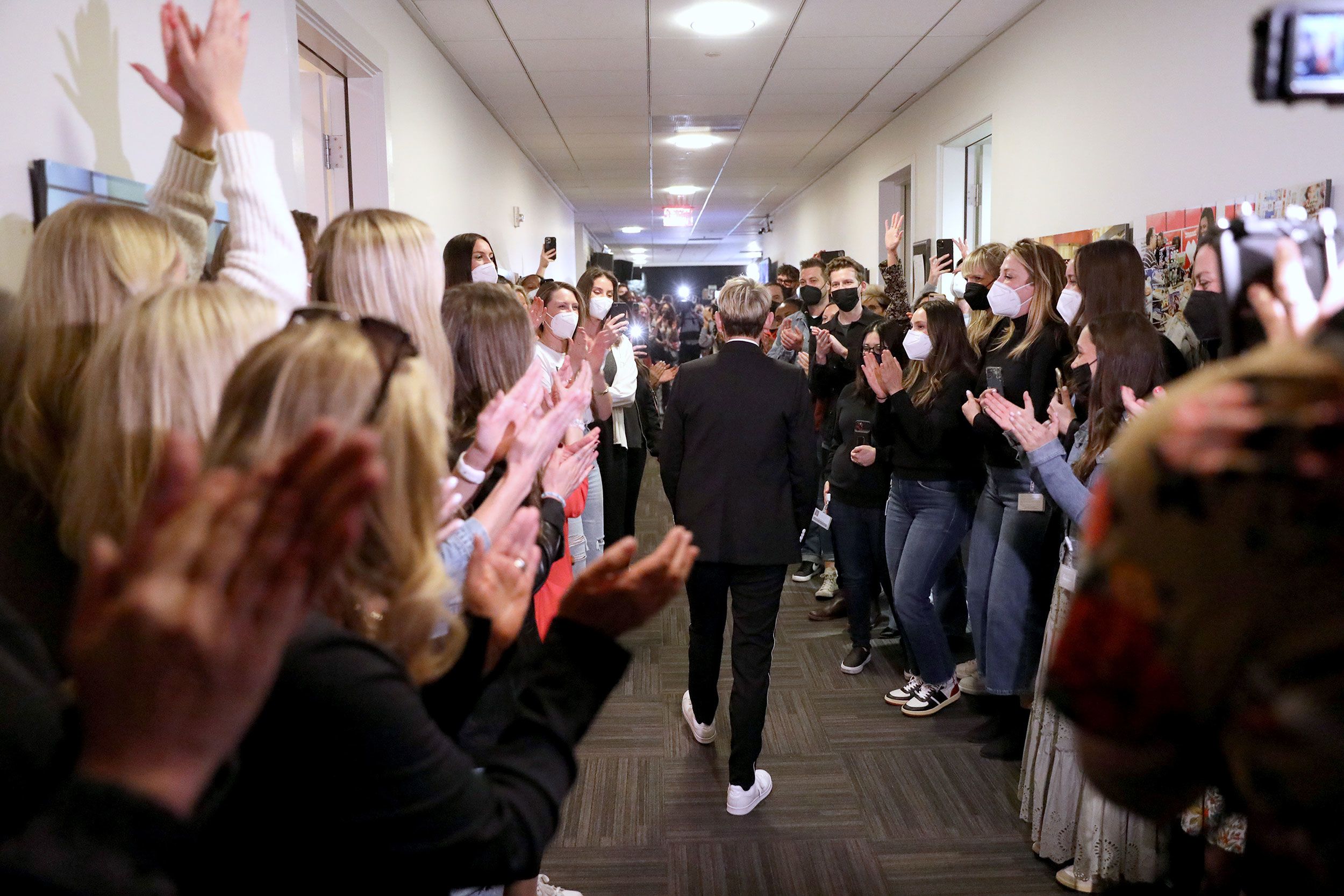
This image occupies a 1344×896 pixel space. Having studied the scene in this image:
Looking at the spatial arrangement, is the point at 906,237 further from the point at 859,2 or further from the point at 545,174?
the point at 545,174

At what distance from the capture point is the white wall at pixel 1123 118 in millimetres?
2779

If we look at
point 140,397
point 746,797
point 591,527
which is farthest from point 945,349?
point 140,397

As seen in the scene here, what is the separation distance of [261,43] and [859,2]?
9.11 feet

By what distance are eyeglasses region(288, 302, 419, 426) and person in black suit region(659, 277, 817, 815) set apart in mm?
1744

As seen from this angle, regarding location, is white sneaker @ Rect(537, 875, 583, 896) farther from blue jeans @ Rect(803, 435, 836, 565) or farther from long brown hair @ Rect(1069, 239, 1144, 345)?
blue jeans @ Rect(803, 435, 836, 565)

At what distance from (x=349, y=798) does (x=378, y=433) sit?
304 millimetres

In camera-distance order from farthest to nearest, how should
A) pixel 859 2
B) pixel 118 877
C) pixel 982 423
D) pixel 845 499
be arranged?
pixel 859 2, pixel 845 499, pixel 982 423, pixel 118 877

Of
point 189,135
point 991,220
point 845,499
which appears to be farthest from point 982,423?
point 991,220

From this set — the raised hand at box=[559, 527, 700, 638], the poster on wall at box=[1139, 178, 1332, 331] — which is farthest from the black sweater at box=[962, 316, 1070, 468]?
the raised hand at box=[559, 527, 700, 638]

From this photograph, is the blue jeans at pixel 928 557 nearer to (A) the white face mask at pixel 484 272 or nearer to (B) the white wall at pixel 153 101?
(A) the white face mask at pixel 484 272

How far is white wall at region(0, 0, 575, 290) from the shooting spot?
Answer: 154cm

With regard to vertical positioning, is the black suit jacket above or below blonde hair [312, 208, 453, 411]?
below

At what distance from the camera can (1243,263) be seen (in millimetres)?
1050

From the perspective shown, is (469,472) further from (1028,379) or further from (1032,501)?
(1028,379)
